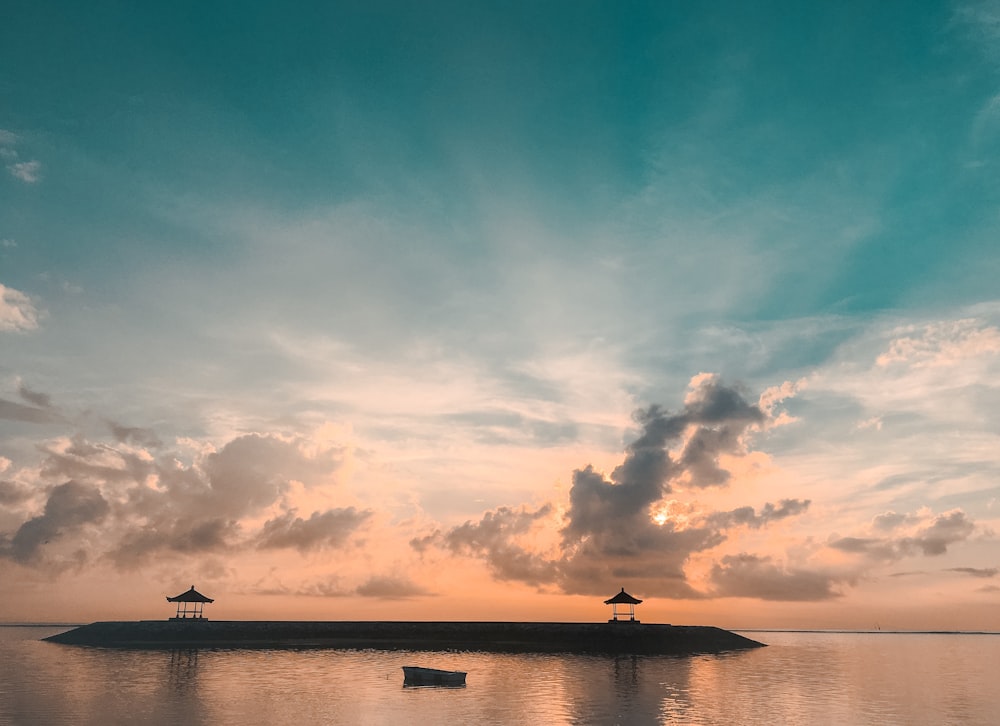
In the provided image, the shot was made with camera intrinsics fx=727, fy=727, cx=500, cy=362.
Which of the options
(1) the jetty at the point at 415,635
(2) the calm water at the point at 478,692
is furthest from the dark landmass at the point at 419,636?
(2) the calm water at the point at 478,692

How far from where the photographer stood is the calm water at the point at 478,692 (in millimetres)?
53188

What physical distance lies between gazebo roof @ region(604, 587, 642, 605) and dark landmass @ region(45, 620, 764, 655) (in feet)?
13.3

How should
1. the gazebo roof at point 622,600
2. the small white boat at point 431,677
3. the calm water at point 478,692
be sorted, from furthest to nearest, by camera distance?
the gazebo roof at point 622,600
the small white boat at point 431,677
the calm water at point 478,692

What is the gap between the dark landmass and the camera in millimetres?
119125

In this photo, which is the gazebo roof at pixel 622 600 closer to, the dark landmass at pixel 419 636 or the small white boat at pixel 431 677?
the dark landmass at pixel 419 636

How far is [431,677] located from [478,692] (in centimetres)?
790

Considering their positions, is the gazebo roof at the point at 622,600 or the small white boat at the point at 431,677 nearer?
the small white boat at the point at 431,677

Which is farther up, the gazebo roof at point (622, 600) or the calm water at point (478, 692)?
the gazebo roof at point (622, 600)

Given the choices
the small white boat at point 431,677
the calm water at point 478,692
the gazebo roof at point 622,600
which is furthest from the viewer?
the gazebo roof at point 622,600

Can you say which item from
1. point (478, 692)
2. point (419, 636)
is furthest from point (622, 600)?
point (478, 692)

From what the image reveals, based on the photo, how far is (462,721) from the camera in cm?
5069

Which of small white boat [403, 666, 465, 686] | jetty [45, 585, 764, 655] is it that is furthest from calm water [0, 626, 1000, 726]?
jetty [45, 585, 764, 655]

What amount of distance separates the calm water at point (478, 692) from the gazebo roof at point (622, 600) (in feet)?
35.5

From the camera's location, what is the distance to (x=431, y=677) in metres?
71.8
